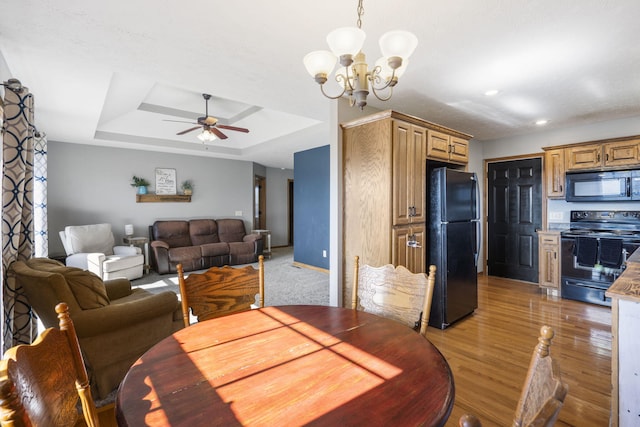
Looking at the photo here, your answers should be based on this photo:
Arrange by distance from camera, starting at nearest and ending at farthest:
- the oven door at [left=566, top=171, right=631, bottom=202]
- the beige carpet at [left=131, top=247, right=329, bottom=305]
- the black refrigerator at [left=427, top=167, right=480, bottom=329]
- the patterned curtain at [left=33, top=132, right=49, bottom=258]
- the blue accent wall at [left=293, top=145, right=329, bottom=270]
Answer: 1. the black refrigerator at [left=427, top=167, right=480, bottom=329]
2. the oven door at [left=566, top=171, right=631, bottom=202]
3. the patterned curtain at [left=33, top=132, right=49, bottom=258]
4. the beige carpet at [left=131, top=247, right=329, bottom=305]
5. the blue accent wall at [left=293, top=145, right=329, bottom=270]

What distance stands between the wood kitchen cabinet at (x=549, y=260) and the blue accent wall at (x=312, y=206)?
3.36m

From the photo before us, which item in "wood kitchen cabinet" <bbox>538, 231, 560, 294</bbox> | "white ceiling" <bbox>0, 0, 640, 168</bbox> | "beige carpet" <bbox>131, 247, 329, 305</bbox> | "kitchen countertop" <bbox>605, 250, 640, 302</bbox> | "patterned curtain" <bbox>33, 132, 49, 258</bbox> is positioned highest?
"white ceiling" <bbox>0, 0, 640, 168</bbox>

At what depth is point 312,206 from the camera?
246 inches

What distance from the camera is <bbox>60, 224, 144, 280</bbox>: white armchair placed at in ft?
15.4

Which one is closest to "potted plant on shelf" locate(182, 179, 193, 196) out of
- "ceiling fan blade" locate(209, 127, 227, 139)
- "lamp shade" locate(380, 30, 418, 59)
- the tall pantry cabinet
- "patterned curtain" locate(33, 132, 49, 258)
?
"ceiling fan blade" locate(209, 127, 227, 139)

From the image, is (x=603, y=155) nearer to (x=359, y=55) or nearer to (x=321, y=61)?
(x=359, y=55)

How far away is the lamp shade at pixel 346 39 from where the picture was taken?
1.42 meters

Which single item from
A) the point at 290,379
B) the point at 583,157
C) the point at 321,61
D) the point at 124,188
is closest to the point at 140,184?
the point at 124,188

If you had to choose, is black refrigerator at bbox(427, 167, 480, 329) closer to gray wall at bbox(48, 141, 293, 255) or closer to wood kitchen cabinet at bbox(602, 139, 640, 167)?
wood kitchen cabinet at bbox(602, 139, 640, 167)

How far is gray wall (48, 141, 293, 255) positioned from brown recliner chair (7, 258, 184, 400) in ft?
13.1

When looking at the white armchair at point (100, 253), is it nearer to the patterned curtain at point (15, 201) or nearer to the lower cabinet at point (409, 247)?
the patterned curtain at point (15, 201)

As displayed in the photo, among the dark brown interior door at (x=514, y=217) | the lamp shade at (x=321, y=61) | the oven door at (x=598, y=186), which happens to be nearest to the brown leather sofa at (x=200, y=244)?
the dark brown interior door at (x=514, y=217)

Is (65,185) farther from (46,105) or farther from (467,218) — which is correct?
(467,218)

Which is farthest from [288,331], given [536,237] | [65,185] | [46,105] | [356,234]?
[65,185]
